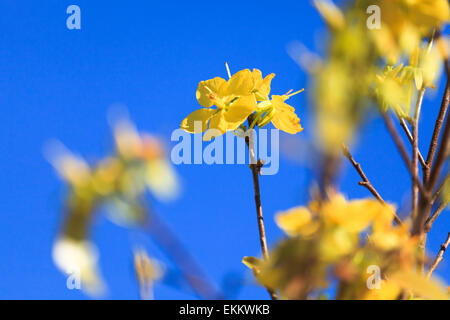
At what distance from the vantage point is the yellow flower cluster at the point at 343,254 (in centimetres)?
33

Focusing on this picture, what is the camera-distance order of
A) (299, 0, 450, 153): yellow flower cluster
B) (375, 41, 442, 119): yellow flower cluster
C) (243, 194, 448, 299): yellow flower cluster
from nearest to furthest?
(299, 0, 450, 153): yellow flower cluster, (243, 194, 448, 299): yellow flower cluster, (375, 41, 442, 119): yellow flower cluster

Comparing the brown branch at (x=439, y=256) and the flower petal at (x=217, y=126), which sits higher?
the flower petal at (x=217, y=126)

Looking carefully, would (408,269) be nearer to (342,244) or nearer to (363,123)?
(342,244)

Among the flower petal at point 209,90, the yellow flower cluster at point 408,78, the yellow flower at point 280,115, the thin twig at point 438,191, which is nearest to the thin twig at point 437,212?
the thin twig at point 438,191

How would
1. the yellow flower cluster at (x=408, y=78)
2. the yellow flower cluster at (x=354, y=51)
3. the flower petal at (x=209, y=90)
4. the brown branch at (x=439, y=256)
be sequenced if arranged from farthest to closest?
the flower petal at (x=209, y=90), the brown branch at (x=439, y=256), the yellow flower cluster at (x=408, y=78), the yellow flower cluster at (x=354, y=51)

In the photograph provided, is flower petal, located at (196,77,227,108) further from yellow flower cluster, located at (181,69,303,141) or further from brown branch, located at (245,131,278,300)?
brown branch, located at (245,131,278,300)

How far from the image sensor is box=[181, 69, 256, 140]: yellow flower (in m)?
→ 0.72

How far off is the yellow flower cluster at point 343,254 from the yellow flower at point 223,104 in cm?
31

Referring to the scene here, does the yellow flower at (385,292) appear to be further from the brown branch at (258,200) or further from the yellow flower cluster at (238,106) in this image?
the yellow flower cluster at (238,106)

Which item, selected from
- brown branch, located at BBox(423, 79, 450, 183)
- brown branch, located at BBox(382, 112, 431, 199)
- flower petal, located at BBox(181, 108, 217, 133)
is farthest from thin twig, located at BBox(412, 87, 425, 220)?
flower petal, located at BBox(181, 108, 217, 133)

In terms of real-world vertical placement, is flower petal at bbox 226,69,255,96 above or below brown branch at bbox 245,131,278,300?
above

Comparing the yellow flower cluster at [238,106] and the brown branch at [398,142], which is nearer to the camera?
the brown branch at [398,142]
